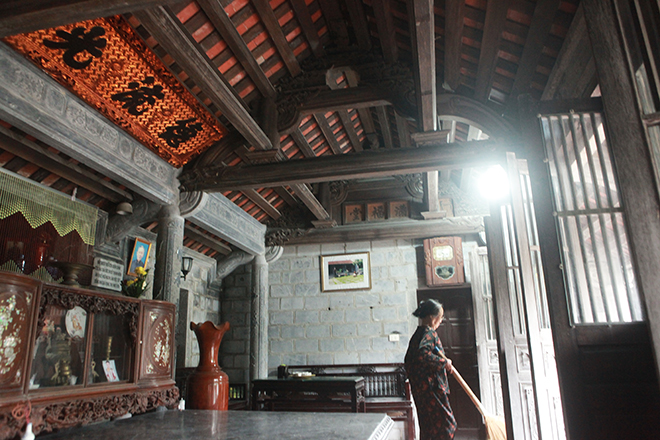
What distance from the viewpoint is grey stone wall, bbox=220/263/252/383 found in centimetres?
743

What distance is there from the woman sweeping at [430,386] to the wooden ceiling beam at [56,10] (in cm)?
279

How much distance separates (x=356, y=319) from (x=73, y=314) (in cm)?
486

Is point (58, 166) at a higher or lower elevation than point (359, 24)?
lower

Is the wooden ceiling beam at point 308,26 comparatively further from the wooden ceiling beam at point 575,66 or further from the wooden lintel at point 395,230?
the wooden lintel at point 395,230

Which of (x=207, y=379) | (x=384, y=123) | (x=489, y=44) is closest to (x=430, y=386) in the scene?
(x=207, y=379)

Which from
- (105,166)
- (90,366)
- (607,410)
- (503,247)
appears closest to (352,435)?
(607,410)

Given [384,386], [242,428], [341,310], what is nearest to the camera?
[242,428]

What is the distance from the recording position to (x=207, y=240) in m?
6.86

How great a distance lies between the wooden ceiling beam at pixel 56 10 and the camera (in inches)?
92.1

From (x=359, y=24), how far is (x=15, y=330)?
160 inches

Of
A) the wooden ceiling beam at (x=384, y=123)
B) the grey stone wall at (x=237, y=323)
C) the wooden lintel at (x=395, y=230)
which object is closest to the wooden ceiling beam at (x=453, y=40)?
the wooden ceiling beam at (x=384, y=123)

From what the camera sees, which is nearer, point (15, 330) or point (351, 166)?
point (15, 330)

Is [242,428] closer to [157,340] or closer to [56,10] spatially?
[157,340]

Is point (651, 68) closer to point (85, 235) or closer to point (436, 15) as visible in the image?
point (436, 15)
